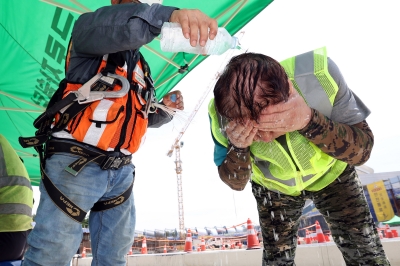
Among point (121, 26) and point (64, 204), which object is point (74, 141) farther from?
point (121, 26)

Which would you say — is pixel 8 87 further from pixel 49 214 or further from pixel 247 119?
pixel 247 119

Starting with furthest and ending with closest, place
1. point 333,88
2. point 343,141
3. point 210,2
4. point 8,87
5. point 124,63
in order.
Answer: point 8,87 < point 210,2 < point 124,63 < point 333,88 < point 343,141

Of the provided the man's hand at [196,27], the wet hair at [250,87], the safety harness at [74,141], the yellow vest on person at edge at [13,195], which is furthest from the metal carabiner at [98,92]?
the yellow vest on person at edge at [13,195]

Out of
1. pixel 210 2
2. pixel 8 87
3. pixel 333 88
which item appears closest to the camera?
pixel 333 88

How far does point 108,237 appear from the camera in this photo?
1.55 m

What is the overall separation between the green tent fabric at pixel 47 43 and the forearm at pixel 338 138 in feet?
6.47

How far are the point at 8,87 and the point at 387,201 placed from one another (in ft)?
85.9

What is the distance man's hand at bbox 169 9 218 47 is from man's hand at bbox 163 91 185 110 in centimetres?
112

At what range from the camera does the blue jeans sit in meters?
1.19

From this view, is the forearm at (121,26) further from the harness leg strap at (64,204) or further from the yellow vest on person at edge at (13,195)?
the yellow vest on person at edge at (13,195)

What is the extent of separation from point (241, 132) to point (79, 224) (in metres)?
0.87

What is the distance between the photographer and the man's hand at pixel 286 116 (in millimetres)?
1133

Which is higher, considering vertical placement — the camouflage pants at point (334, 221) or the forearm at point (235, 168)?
the forearm at point (235, 168)

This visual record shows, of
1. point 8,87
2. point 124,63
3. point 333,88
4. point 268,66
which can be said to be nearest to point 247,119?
point 268,66
